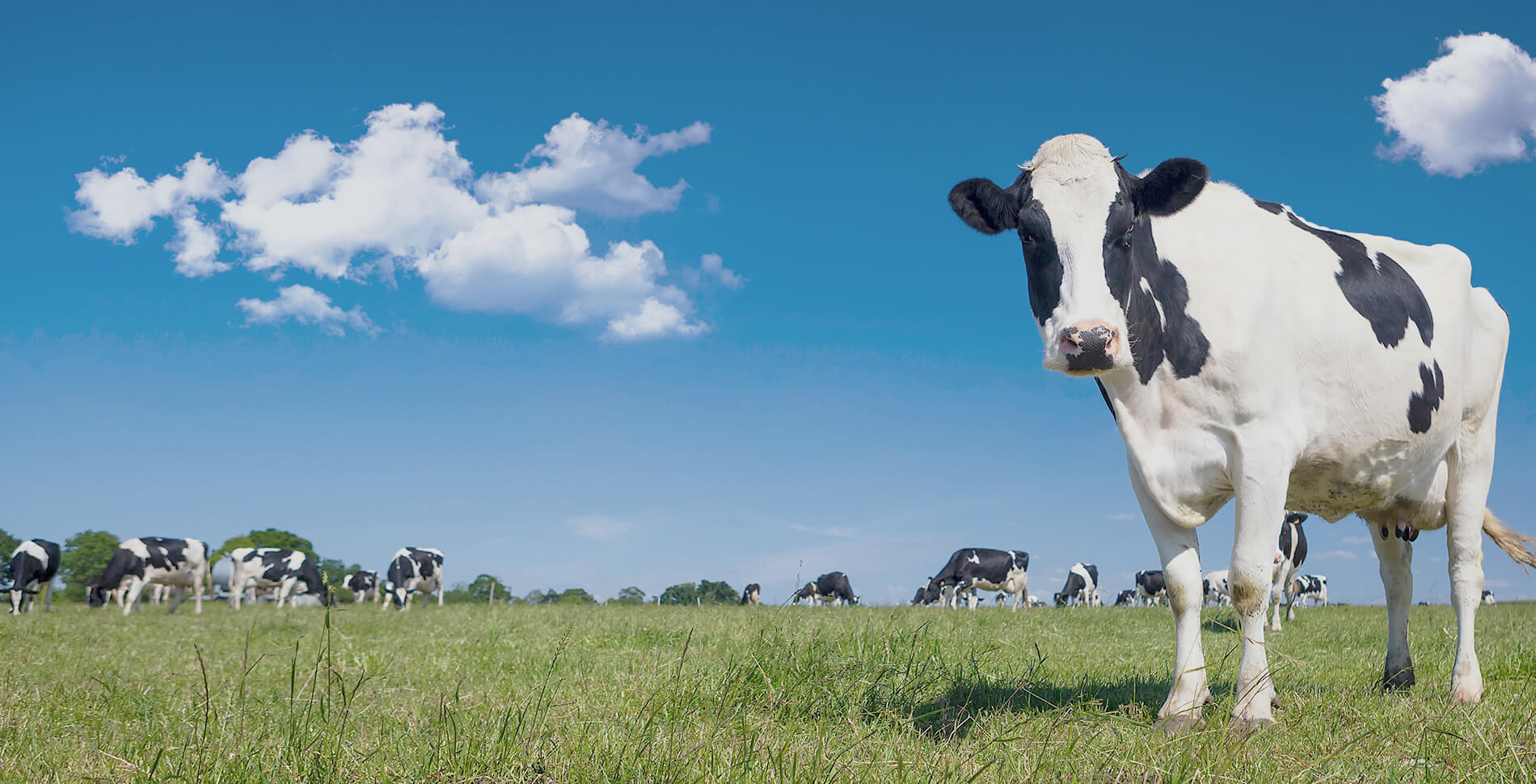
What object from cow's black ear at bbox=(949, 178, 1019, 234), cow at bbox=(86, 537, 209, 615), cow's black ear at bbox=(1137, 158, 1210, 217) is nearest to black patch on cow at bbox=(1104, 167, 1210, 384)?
cow's black ear at bbox=(1137, 158, 1210, 217)

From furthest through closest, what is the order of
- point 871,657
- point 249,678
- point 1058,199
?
point 249,678 < point 871,657 < point 1058,199

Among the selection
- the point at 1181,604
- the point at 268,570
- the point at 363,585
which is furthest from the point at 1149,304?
the point at 363,585

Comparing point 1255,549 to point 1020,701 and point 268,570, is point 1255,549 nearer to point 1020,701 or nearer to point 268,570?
point 1020,701

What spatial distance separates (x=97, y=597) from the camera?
32.8 metres

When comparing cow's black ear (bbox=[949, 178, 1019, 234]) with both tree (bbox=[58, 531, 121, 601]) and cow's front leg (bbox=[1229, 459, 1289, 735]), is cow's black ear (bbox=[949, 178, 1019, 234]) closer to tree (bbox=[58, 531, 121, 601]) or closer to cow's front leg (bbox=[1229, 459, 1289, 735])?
cow's front leg (bbox=[1229, 459, 1289, 735])

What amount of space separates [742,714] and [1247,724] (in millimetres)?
2315

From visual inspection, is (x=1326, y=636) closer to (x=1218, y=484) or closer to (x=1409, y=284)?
(x=1409, y=284)

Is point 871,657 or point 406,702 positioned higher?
point 871,657

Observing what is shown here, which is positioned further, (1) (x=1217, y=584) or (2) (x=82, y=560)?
(2) (x=82, y=560)

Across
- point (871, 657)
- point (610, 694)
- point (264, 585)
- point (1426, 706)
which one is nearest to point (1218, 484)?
point (1426, 706)

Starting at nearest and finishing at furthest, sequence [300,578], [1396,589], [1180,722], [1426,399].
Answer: [1180,722], [1426,399], [1396,589], [300,578]

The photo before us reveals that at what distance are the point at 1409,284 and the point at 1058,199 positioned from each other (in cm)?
299

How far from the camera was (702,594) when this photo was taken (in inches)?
314

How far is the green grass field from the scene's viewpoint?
→ 3352 millimetres
